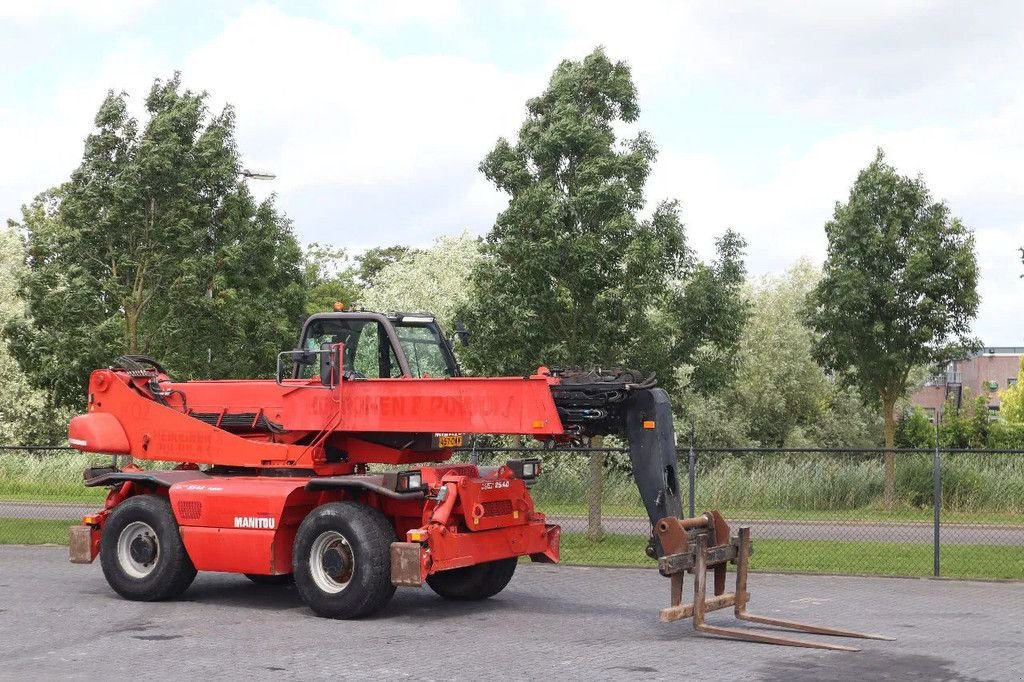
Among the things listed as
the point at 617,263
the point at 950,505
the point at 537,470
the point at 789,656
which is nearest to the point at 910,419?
the point at 950,505

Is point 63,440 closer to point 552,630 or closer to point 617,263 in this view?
point 617,263

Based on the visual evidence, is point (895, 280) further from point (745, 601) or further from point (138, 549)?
point (138, 549)

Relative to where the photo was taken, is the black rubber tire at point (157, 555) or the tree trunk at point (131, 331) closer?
the black rubber tire at point (157, 555)

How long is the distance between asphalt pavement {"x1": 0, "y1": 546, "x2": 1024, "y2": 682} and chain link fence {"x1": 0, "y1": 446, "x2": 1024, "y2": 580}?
92.3 inches

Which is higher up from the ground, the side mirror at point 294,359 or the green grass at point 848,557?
the side mirror at point 294,359

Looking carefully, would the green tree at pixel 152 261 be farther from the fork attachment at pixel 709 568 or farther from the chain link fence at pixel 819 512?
the fork attachment at pixel 709 568

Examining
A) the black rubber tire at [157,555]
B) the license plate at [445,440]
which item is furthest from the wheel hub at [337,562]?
the black rubber tire at [157,555]

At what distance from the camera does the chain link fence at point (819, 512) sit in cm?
1936

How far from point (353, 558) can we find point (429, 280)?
36550 mm

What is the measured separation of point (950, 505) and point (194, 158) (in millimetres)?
15133

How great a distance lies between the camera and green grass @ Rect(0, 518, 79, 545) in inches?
883

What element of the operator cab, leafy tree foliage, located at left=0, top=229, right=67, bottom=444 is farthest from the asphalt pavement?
leafy tree foliage, located at left=0, top=229, right=67, bottom=444

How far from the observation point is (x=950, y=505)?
81.9ft

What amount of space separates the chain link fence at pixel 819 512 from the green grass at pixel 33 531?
0.09 feet
